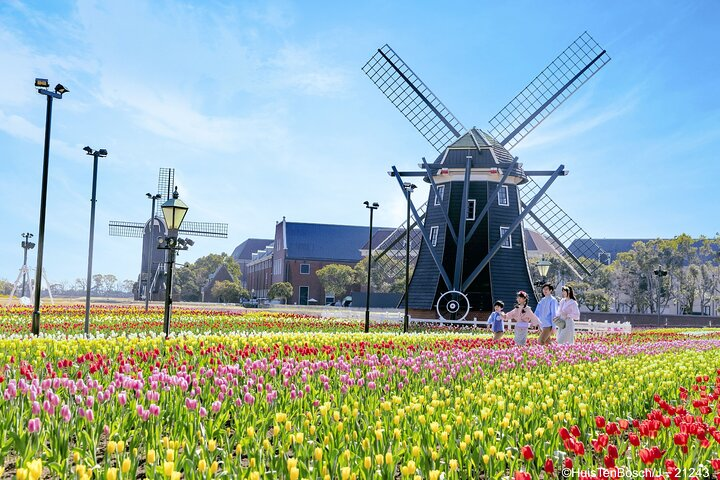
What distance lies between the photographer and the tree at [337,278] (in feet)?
259

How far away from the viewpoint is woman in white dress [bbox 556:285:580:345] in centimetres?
1498

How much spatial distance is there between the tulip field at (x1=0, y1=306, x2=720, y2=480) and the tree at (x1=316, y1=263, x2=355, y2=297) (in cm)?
6829

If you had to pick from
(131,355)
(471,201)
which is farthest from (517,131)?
(131,355)

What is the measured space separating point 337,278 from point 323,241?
40.8 feet

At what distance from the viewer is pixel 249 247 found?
114688 millimetres

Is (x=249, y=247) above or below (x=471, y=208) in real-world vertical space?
above

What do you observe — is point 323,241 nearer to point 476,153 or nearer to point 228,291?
point 228,291

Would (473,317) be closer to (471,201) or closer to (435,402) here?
(471,201)

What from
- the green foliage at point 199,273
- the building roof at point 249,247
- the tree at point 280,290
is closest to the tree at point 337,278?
the tree at point 280,290

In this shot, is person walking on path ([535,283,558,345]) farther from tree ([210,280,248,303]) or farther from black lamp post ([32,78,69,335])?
tree ([210,280,248,303])

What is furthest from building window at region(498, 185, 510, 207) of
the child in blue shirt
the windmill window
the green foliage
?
the green foliage

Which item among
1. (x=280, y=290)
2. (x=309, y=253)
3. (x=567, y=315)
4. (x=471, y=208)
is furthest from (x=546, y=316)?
(x=309, y=253)

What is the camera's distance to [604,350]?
1370cm

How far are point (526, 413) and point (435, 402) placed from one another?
2.55 ft
